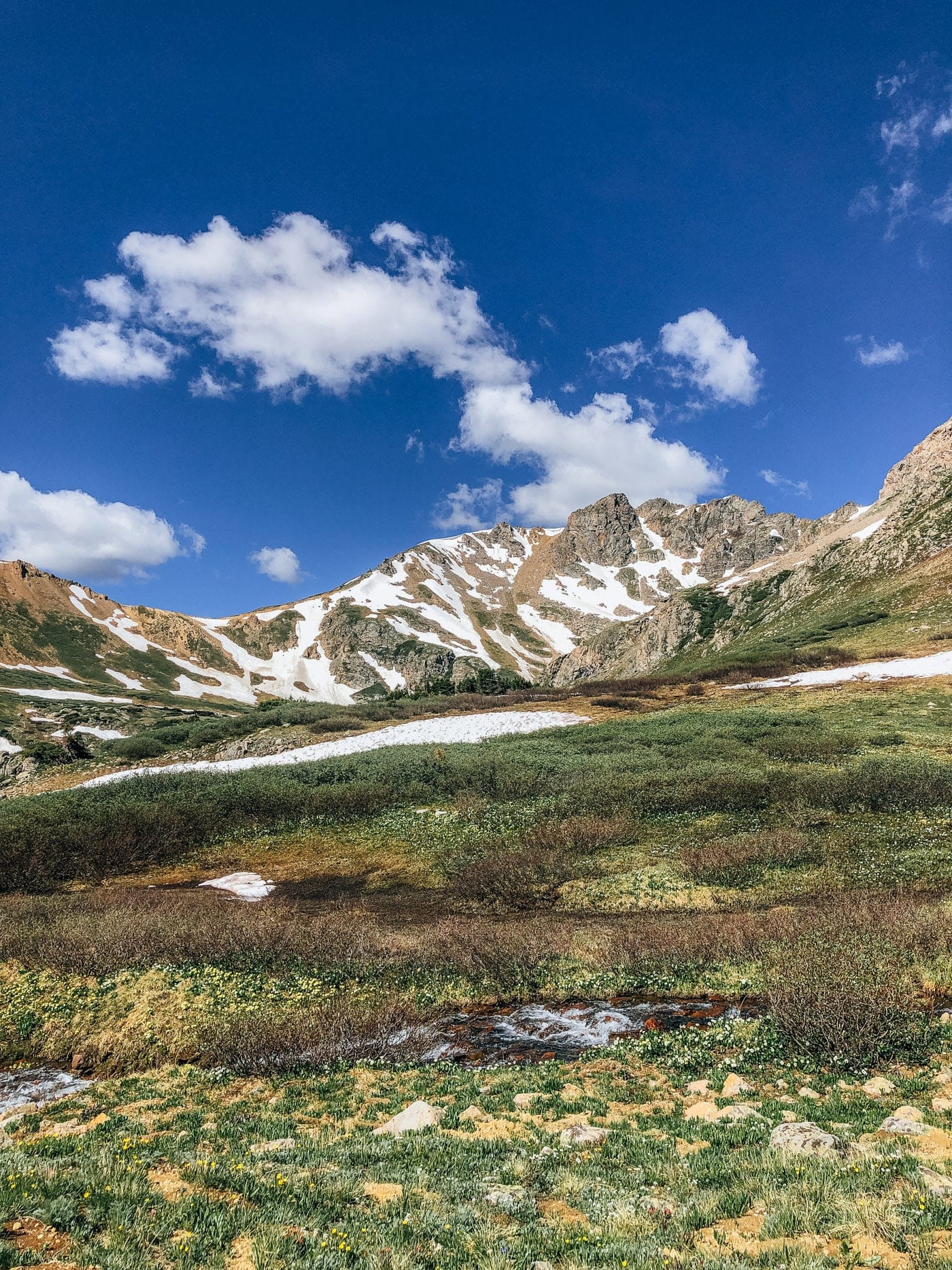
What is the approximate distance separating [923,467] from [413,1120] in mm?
179072

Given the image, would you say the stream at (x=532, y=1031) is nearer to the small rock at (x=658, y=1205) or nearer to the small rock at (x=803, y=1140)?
the small rock at (x=803, y=1140)

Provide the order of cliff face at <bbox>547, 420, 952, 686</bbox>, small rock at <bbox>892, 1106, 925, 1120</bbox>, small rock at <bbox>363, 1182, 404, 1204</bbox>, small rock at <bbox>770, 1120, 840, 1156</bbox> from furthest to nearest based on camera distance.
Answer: cliff face at <bbox>547, 420, 952, 686</bbox> → small rock at <bbox>892, 1106, 925, 1120</bbox> → small rock at <bbox>770, 1120, 840, 1156</bbox> → small rock at <bbox>363, 1182, 404, 1204</bbox>

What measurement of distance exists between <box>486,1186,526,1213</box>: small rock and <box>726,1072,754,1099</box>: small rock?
4693 millimetres

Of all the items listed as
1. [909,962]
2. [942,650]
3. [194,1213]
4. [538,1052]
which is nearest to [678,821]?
[909,962]

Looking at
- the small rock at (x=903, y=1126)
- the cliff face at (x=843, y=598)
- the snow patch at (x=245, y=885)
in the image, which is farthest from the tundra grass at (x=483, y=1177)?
the cliff face at (x=843, y=598)

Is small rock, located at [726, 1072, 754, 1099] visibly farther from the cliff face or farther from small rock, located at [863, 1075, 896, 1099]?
the cliff face

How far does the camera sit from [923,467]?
144 metres

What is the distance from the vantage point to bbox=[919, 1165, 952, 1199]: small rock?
6324 mm

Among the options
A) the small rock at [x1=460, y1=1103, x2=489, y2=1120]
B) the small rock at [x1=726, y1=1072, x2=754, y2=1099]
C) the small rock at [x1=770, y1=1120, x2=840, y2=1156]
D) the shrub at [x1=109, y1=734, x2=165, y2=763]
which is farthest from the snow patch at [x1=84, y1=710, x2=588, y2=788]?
the small rock at [x1=770, y1=1120, x2=840, y2=1156]

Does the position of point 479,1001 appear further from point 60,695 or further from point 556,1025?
point 60,695

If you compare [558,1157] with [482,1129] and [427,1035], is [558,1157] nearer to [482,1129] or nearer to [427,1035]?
[482,1129]

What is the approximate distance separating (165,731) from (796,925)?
2719 inches

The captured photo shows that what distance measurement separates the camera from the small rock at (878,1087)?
9758mm

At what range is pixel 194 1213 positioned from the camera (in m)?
6.70
